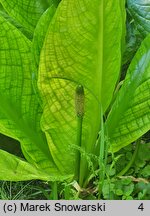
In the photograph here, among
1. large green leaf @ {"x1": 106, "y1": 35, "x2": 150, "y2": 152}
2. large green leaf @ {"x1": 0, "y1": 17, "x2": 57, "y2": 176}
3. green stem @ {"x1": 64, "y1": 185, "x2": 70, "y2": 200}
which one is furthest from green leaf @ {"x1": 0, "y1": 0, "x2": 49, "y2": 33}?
green stem @ {"x1": 64, "y1": 185, "x2": 70, "y2": 200}

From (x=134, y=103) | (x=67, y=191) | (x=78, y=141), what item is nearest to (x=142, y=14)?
(x=134, y=103)

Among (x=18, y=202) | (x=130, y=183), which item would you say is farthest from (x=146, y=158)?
(x=18, y=202)

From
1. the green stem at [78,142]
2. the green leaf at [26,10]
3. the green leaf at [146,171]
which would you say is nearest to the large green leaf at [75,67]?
the green stem at [78,142]

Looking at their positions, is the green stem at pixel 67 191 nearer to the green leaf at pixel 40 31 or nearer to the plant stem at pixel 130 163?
the plant stem at pixel 130 163

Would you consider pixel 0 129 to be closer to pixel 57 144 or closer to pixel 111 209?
pixel 57 144

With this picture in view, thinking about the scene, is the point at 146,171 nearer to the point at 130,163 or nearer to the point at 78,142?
the point at 130,163
